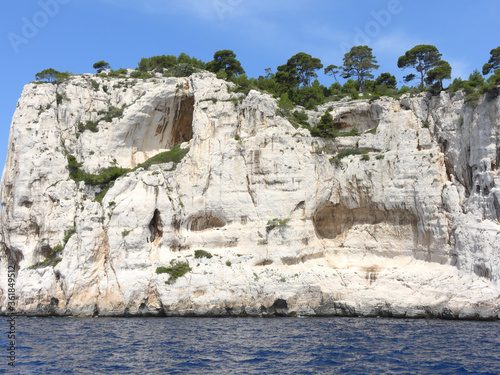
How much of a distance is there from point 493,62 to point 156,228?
3165 cm

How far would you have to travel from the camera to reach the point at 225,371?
1688 centimetres

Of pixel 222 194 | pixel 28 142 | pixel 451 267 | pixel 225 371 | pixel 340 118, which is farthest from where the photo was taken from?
pixel 340 118

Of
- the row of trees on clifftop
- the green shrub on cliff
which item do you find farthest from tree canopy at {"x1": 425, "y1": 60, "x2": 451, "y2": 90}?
the green shrub on cliff

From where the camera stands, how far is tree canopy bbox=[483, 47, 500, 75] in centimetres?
4025

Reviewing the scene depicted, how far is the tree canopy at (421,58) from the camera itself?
44.2 metres

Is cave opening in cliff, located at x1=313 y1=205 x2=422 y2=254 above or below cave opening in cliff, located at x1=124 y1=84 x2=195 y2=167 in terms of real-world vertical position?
below

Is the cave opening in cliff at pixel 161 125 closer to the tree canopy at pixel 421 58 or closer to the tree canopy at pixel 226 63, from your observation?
the tree canopy at pixel 226 63

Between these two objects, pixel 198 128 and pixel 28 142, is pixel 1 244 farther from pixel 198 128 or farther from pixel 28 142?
pixel 198 128

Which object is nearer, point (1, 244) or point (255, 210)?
point (255, 210)

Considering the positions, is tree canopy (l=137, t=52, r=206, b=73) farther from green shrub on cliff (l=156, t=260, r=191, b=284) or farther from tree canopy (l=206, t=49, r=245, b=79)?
green shrub on cliff (l=156, t=260, r=191, b=284)

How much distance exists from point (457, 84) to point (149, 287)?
28204mm

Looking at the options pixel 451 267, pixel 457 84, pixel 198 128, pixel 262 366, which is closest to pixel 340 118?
pixel 457 84

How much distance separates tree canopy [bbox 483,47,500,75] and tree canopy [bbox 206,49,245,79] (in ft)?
82.4

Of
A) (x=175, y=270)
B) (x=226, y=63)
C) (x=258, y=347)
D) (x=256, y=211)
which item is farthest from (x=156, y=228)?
(x=226, y=63)
